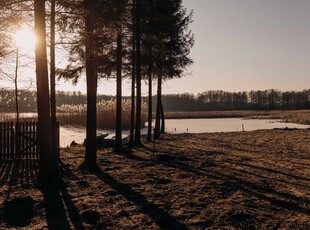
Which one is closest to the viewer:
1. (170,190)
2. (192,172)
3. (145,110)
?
(170,190)

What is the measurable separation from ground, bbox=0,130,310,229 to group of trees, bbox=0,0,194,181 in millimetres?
1200

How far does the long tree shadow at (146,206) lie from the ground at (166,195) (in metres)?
0.02

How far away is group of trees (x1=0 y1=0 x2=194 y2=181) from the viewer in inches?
334

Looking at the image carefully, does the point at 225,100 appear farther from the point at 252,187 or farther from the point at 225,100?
the point at 252,187

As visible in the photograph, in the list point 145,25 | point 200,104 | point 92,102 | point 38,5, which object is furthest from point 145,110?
point 200,104

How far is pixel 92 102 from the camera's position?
10570mm

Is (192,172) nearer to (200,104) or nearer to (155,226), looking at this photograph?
(155,226)

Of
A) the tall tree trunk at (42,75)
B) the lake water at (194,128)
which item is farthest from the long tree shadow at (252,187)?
the lake water at (194,128)

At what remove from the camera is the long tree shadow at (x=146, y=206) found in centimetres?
543

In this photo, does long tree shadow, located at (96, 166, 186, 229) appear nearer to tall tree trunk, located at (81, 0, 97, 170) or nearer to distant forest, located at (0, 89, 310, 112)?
tall tree trunk, located at (81, 0, 97, 170)

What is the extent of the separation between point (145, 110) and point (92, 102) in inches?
1085

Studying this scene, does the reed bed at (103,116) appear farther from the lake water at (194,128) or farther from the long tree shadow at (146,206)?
the long tree shadow at (146,206)

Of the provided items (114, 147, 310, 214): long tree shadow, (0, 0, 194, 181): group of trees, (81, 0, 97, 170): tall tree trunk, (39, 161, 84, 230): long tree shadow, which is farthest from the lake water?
(39, 161, 84, 230): long tree shadow

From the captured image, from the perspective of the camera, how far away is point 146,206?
6445 mm
